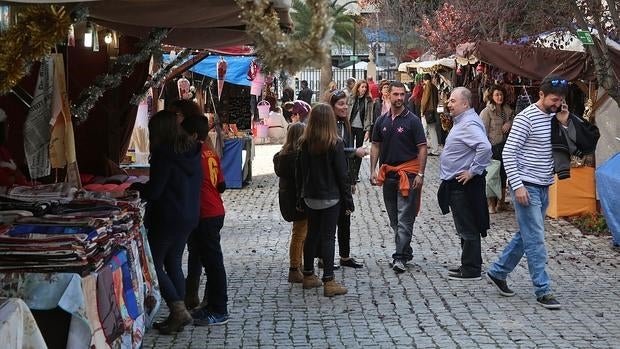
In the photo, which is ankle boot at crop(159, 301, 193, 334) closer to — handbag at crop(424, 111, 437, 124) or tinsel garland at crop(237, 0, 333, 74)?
tinsel garland at crop(237, 0, 333, 74)

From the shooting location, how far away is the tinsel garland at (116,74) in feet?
24.0

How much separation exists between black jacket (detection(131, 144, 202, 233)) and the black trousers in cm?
320

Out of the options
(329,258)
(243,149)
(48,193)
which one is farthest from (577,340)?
(243,149)

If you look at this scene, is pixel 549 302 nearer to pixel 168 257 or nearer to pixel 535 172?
pixel 535 172

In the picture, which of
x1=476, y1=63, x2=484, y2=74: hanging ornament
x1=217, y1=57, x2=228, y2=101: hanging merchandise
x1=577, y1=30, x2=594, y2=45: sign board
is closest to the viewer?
x1=577, y1=30, x2=594, y2=45: sign board

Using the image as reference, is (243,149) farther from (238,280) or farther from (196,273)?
(196,273)

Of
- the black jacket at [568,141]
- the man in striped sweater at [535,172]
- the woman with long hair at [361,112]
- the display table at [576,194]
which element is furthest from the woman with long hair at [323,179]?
the woman with long hair at [361,112]

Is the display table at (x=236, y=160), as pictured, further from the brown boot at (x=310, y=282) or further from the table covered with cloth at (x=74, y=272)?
the table covered with cloth at (x=74, y=272)

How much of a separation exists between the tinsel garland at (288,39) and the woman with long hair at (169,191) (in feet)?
8.80

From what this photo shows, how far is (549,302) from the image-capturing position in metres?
8.12

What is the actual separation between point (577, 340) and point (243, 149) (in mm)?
11571

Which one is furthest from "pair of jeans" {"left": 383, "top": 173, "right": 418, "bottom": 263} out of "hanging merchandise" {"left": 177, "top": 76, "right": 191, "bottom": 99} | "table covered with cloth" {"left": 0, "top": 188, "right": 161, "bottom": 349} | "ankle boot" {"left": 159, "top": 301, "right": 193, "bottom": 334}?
"hanging merchandise" {"left": 177, "top": 76, "right": 191, "bottom": 99}

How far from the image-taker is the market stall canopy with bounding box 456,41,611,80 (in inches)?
504

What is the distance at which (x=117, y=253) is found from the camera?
578 cm
